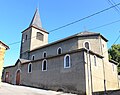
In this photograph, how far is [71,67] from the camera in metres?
19.0

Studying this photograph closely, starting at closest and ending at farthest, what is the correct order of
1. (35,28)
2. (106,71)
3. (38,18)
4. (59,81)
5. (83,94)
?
(83,94), (59,81), (106,71), (35,28), (38,18)

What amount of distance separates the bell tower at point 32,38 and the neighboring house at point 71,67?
219mm

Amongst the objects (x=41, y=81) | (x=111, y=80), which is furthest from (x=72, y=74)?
(x=111, y=80)

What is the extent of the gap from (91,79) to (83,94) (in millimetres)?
2243

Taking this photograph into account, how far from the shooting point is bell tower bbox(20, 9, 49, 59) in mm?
32106

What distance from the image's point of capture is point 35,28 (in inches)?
1342

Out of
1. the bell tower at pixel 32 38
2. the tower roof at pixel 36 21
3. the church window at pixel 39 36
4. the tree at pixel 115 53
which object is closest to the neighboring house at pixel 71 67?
the bell tower at pixel 32 38

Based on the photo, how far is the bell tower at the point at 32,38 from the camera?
32.1 metres

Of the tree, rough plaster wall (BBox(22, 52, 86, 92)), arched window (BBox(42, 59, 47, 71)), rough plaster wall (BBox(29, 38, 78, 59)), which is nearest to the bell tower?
rough plaster wall (BBox(29, 38, 78, 59))

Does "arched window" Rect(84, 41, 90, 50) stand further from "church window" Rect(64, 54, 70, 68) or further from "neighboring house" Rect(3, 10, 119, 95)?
"church window" Rect(64, 54, 70, 68)

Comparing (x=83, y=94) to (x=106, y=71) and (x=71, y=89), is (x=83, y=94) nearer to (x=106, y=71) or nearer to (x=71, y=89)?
(x=71, y=89)

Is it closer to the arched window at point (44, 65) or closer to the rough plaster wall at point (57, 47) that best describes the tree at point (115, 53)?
the rough plaster wall at point (57, 47)

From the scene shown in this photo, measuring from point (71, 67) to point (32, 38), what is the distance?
634 inches

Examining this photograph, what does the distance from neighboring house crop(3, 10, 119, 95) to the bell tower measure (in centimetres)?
22
